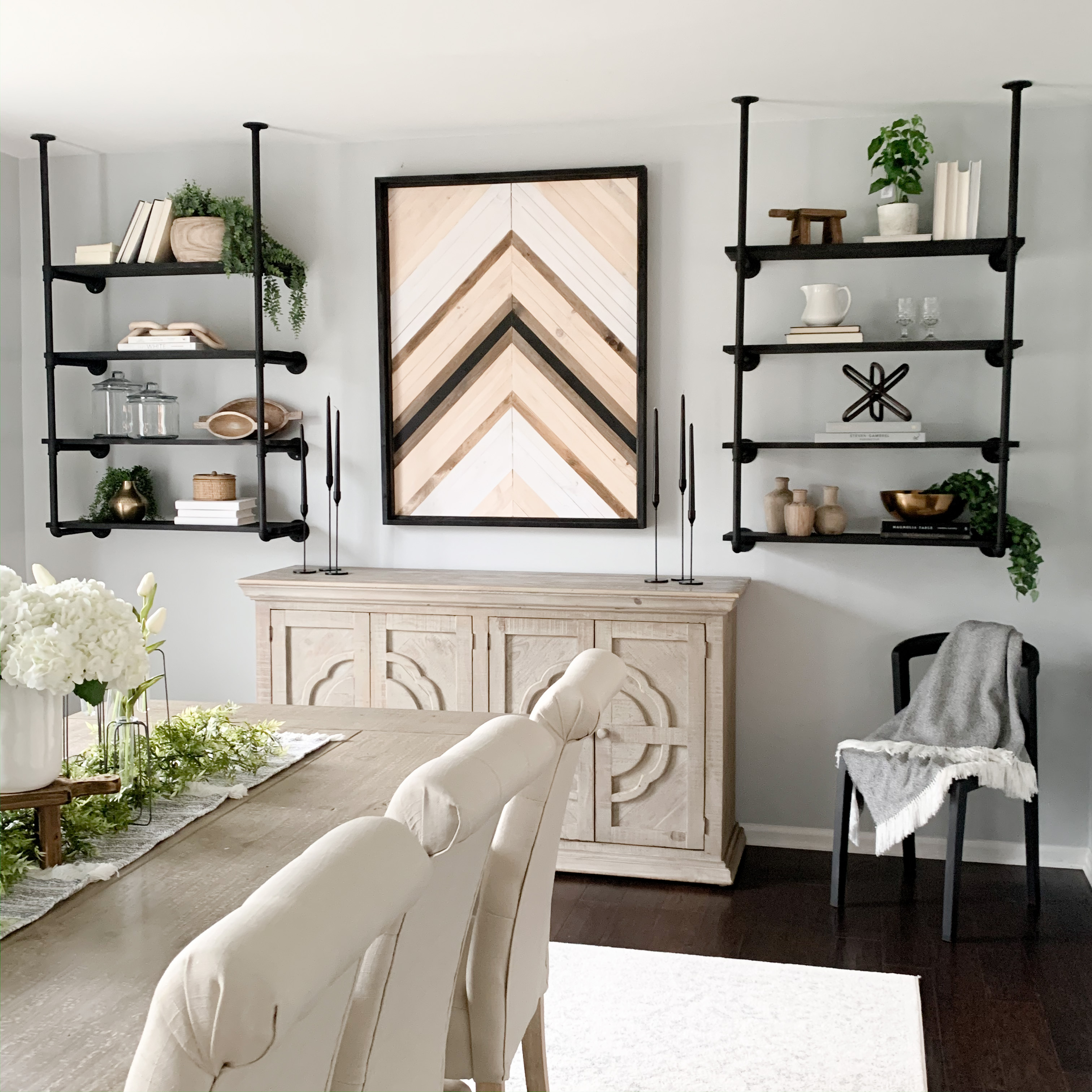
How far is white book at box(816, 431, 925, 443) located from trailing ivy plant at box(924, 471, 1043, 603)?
0.18m

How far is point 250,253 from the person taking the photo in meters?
3.88

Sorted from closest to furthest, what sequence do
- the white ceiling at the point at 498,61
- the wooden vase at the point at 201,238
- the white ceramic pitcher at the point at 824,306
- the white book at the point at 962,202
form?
the white ceiling at the point at 498,61
the white book at the point at 962,202
the white ceramic pitcher at the point at 824,306
the wooden vase at the point at 201,238

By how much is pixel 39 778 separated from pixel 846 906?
2.54 m

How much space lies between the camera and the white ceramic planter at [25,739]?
1.58m

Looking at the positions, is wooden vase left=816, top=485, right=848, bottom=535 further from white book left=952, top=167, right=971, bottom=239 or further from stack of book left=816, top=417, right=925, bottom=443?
white book left=952, top=167, right=971, bottom=239

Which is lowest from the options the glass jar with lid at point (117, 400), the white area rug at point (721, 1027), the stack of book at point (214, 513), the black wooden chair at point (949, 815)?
the white area rug at point (721, 1027)

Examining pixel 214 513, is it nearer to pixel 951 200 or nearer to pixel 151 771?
pixel 151 771

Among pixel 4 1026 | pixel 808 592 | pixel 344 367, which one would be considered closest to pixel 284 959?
pixel 4 1026

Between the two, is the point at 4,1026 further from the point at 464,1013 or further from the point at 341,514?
the point at 341,514

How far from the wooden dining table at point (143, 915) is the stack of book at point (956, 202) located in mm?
2282

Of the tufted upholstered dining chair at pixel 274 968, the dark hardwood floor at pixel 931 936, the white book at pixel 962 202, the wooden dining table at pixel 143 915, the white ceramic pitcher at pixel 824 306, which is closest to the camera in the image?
the tufted upholstered dining chair at pixel 274 968

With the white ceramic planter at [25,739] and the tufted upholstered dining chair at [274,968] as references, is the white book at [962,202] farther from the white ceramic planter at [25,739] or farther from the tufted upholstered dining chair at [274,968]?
the tufted upholstered dining chair at [274,968]

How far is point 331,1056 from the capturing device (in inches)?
40.6

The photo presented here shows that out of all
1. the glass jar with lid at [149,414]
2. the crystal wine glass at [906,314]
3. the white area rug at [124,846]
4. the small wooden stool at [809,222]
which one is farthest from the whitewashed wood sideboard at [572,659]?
the white area rug at [124,846]
